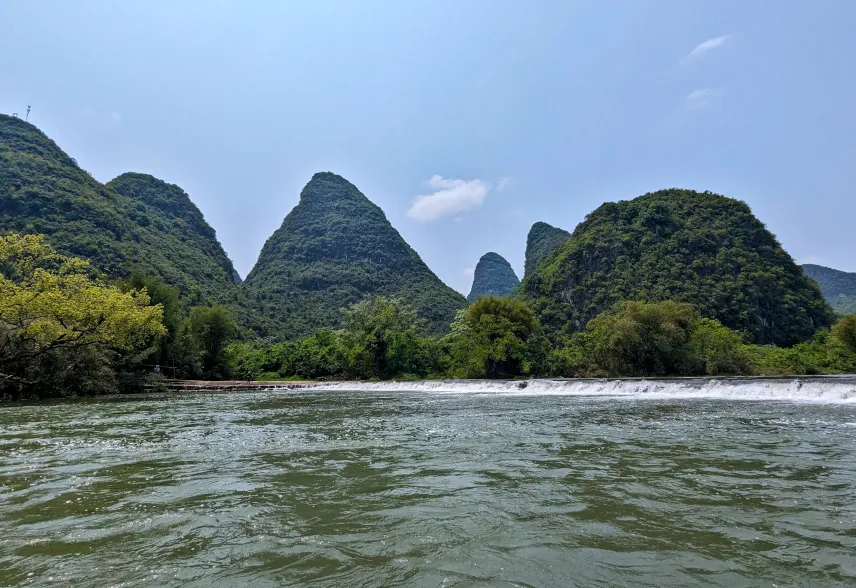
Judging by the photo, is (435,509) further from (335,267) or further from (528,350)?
(335,267)

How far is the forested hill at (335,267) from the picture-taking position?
9394 cm

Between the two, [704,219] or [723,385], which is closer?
[723,385]

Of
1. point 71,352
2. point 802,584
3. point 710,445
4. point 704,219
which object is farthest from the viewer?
point 704,219

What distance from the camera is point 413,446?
28.5ft

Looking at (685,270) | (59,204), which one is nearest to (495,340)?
(685,270)

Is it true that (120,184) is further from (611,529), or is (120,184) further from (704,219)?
(611,529)

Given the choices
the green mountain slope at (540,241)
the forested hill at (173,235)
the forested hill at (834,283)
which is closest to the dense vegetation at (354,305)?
the forested hill at (173,235)

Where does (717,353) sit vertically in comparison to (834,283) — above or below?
below

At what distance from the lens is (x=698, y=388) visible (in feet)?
71.9

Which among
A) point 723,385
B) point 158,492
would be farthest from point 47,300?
point 723,385

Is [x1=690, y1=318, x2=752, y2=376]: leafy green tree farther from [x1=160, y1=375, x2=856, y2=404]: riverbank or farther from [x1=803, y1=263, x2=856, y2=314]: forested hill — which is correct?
[x1=803, y1=263, x2=856, y2=314]: forested hill

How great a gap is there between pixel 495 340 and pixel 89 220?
58490 mm

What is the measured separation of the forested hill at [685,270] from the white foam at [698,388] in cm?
3655

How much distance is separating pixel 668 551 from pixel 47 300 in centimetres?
2702
